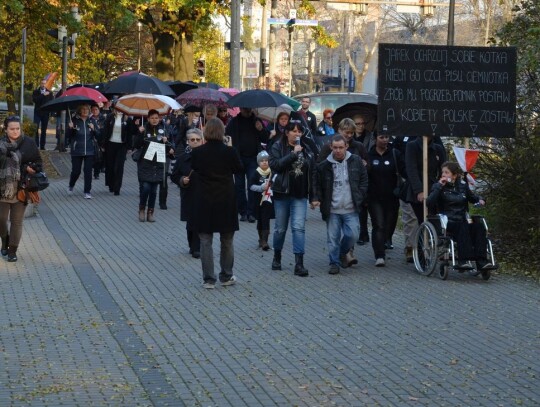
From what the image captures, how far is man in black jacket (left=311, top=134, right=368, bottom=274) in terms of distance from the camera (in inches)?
535

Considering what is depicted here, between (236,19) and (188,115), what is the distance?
9075 millimetres

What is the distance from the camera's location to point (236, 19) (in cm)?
2895

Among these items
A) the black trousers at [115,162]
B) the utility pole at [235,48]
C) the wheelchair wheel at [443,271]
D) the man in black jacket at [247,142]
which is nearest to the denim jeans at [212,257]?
the wheelchair wheel at [443,271]

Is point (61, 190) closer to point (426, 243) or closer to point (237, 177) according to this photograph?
point (237, 177)

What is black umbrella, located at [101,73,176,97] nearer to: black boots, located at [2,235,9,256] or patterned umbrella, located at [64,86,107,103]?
patterned umbrella, located at [64,86,107,103]

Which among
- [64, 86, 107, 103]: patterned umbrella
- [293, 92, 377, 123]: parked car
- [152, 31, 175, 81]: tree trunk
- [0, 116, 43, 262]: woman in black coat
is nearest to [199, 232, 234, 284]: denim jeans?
[0, 116, 43, 262]: woman in black coat

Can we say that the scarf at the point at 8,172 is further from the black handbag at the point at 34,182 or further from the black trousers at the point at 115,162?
the black trousers at the point at 115,162

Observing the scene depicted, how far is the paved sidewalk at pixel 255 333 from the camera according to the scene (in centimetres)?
800

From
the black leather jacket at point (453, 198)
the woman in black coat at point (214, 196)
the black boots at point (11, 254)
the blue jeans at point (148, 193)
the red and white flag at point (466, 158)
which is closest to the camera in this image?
the woman in black coat at point (214, 196)

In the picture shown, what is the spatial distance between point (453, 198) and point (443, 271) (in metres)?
0.79

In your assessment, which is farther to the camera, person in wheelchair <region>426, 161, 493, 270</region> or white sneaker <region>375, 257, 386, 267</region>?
white sneaker <region>375, 257, 386, 267</region>

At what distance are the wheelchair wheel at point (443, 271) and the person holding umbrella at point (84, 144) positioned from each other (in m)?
9.89

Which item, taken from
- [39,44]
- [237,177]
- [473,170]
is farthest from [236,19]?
[473,170]

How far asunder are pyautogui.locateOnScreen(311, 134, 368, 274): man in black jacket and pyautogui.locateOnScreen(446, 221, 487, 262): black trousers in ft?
4.10
